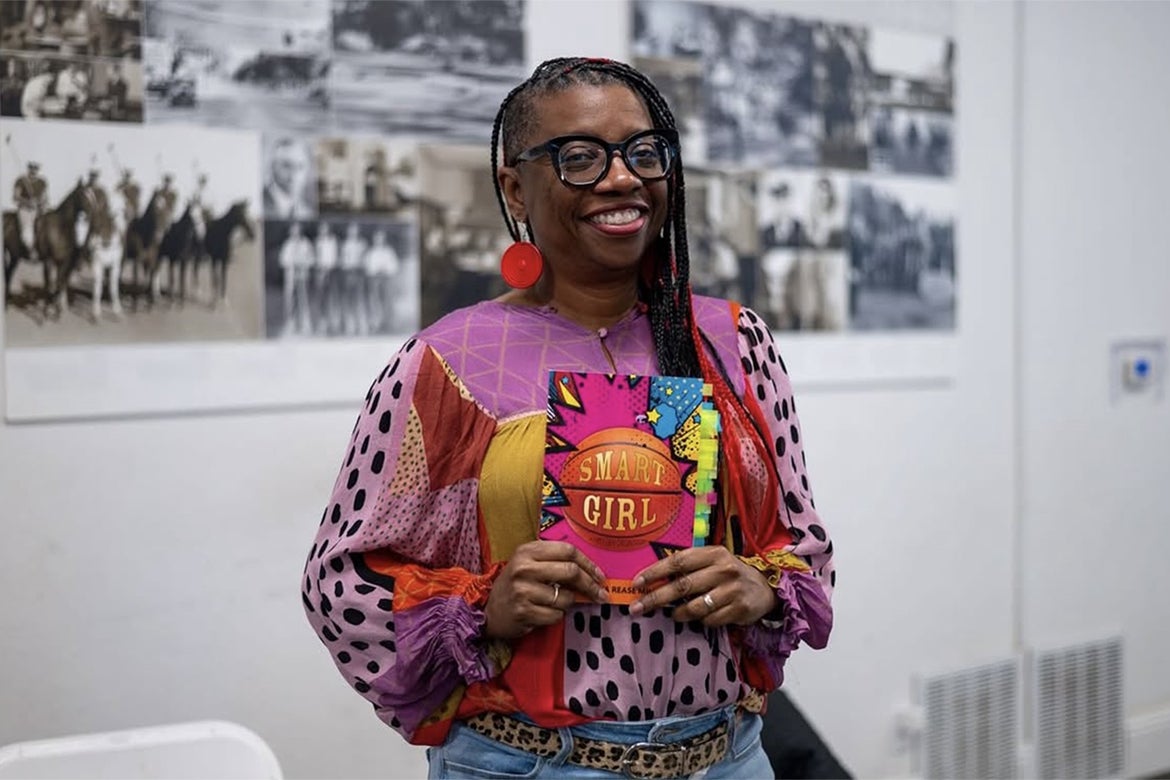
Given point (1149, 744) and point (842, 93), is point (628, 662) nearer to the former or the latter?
point (842, 93)

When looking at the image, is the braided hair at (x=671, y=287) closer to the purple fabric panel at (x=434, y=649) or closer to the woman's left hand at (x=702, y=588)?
the woman's left hand at (x=702, y=588)

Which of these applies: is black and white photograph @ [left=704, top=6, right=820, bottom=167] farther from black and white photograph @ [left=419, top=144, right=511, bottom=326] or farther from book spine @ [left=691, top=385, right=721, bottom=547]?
book spine @ [left=691, top=385, right=721, bottom=547]

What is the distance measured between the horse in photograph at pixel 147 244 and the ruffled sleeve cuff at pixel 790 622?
1389 millimetres

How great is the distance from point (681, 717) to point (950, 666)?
86.6 inches

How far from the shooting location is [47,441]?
1994mm

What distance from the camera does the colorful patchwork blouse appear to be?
1.11 metres

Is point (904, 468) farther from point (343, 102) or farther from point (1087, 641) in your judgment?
point (343, 102)

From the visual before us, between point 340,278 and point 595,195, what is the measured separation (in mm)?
1208

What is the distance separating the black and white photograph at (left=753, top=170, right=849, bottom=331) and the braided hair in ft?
4.94

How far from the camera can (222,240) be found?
2125 millimetres

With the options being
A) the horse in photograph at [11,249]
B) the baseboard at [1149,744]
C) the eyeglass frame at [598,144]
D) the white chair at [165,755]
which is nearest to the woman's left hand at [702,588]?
the eyeglass frame at [598,144]

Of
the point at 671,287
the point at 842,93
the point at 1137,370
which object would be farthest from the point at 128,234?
the point at 1137,370

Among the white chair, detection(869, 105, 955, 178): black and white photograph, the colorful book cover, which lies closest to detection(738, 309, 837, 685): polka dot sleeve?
the colorful book cover

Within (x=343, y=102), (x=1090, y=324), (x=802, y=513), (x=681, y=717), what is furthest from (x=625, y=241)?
(x=1090, y=324)
